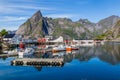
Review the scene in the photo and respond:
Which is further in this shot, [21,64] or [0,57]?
[0,57]

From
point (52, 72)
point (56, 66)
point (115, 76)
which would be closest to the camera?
point (115, 76)

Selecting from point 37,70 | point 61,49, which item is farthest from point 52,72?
point 61,49

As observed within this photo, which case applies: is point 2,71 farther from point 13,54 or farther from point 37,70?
point 13,54

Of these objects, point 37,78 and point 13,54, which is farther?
point 13,54

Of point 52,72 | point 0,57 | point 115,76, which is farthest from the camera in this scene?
point 0,57

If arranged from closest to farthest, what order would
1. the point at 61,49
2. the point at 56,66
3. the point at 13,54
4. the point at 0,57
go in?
1. the point at 56,66
2. the point at 0,57
3. the point at 13,54
4. the point at 61,49

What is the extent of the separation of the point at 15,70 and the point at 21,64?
43.0 feet

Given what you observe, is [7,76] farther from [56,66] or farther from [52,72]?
[56,66]

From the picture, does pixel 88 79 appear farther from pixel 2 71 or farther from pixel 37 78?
pixel 2 71

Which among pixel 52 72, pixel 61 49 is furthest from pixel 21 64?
pixel 61 49

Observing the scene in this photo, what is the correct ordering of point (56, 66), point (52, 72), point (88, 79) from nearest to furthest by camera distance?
1. point (88, 79)
2. point (52, 72)
3. point (56, 66)

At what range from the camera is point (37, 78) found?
255 ft

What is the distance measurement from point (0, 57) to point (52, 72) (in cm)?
4910

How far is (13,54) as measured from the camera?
140 m
